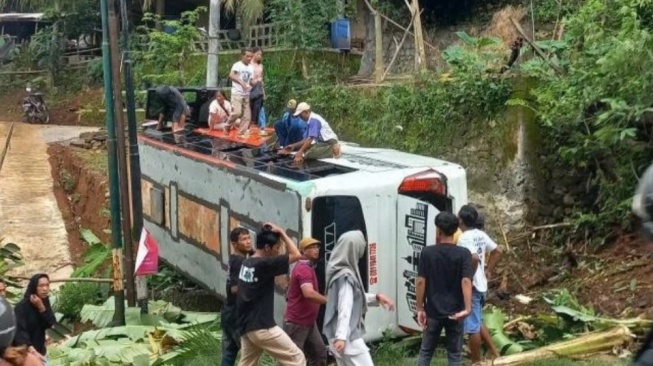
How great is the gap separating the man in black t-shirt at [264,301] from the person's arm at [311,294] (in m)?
0.20

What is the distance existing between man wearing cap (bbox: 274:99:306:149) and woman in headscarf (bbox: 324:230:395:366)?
3518 millimetres

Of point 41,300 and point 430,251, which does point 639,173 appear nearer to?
point 430,251

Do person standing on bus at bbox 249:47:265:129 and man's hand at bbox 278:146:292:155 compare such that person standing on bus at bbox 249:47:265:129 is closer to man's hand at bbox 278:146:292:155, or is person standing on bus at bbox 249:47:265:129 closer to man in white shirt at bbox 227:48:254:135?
man in white shirt at bbox 227:48:254:135

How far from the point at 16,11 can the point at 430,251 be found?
30.9 m

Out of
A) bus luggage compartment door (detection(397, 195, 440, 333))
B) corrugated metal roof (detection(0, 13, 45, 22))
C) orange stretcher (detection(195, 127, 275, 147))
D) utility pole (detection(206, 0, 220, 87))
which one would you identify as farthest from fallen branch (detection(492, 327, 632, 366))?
corrugated metal roof (detection(0, 13, 45, 22))

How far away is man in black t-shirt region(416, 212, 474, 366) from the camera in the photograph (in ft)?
22.6

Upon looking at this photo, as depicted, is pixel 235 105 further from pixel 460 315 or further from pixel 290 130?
pixel 460 315

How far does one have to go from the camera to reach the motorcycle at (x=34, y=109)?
2648 cm

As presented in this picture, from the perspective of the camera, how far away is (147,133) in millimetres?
13148

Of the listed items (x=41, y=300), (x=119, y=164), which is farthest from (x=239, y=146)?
(x=41, y=300)

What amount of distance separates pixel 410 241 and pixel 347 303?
1970mm

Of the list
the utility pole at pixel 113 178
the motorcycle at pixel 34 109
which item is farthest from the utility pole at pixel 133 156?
the motorcycle at pixel 34 109

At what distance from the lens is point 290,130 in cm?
Result: 1041

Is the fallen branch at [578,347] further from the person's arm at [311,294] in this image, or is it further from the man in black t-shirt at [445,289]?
the person's arm at [311,294]
